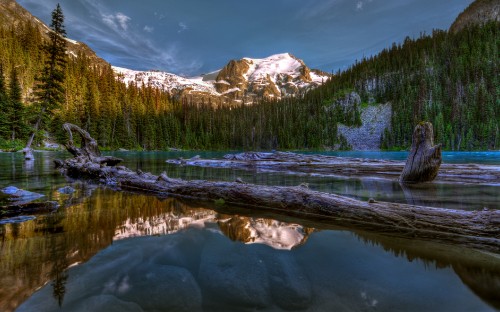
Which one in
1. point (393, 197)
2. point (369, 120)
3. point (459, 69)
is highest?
point (459, 69)

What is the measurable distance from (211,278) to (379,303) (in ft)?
7.26

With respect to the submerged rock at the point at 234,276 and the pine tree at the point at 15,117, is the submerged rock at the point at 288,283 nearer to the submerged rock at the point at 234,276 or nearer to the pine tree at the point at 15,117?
the submerged rock at the point at 234,276

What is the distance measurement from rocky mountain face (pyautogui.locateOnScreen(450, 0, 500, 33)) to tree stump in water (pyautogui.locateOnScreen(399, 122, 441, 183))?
17834 cm

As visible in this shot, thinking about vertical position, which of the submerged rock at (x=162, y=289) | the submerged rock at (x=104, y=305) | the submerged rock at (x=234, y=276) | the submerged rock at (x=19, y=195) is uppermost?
the submerged rock at (x=19, y=195)

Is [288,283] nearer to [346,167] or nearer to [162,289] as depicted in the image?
[162,289]

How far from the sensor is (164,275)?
3.62m

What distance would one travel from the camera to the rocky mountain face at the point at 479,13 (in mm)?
140750

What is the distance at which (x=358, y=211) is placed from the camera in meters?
6.38

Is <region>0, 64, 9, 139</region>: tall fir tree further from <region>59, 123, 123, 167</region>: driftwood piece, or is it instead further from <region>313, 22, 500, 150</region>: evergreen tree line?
<region>313, 22, 500, 150</region>: evergreen tree line

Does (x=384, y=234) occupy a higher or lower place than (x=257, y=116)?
lower

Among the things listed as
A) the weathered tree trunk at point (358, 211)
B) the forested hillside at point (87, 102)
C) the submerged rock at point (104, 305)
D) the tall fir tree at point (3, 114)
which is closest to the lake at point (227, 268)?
the submerged rock at point (104, 305)

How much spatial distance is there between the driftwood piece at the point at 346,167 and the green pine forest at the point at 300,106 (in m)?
47.4

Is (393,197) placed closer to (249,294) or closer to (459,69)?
(249,294)

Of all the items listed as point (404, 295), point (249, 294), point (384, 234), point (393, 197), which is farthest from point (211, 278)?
point (393, 197)
